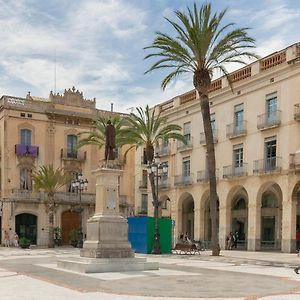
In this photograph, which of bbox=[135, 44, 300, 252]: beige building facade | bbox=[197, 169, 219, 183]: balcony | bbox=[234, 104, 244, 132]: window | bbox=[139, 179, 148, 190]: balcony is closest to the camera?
bbox=[135, 44, 300, 252]: beige building facade

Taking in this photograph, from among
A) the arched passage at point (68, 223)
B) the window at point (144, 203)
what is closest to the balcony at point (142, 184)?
the window at point (144, 203)

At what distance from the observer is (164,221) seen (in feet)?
112

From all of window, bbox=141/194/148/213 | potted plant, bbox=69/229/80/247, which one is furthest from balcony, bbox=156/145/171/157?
potted plant, bbox=69/229/80/247

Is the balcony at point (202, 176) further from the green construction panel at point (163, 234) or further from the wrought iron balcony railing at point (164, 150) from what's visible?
the green construction panel at point (163, 234)

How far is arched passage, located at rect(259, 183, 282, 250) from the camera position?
4234 cm

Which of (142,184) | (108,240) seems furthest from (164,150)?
(108,240)

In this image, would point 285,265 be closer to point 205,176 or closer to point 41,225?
point 205,176

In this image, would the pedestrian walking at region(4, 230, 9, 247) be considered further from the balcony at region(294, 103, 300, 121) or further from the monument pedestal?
the monument pedestal

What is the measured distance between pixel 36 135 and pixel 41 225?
8.63 meters

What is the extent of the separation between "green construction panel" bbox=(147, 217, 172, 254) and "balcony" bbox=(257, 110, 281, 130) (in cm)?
994

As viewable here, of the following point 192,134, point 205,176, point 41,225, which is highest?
point 192,134

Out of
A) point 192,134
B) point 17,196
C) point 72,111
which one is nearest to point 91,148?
point 72,111

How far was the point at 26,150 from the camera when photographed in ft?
167

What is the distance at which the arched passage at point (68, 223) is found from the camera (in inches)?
2078
